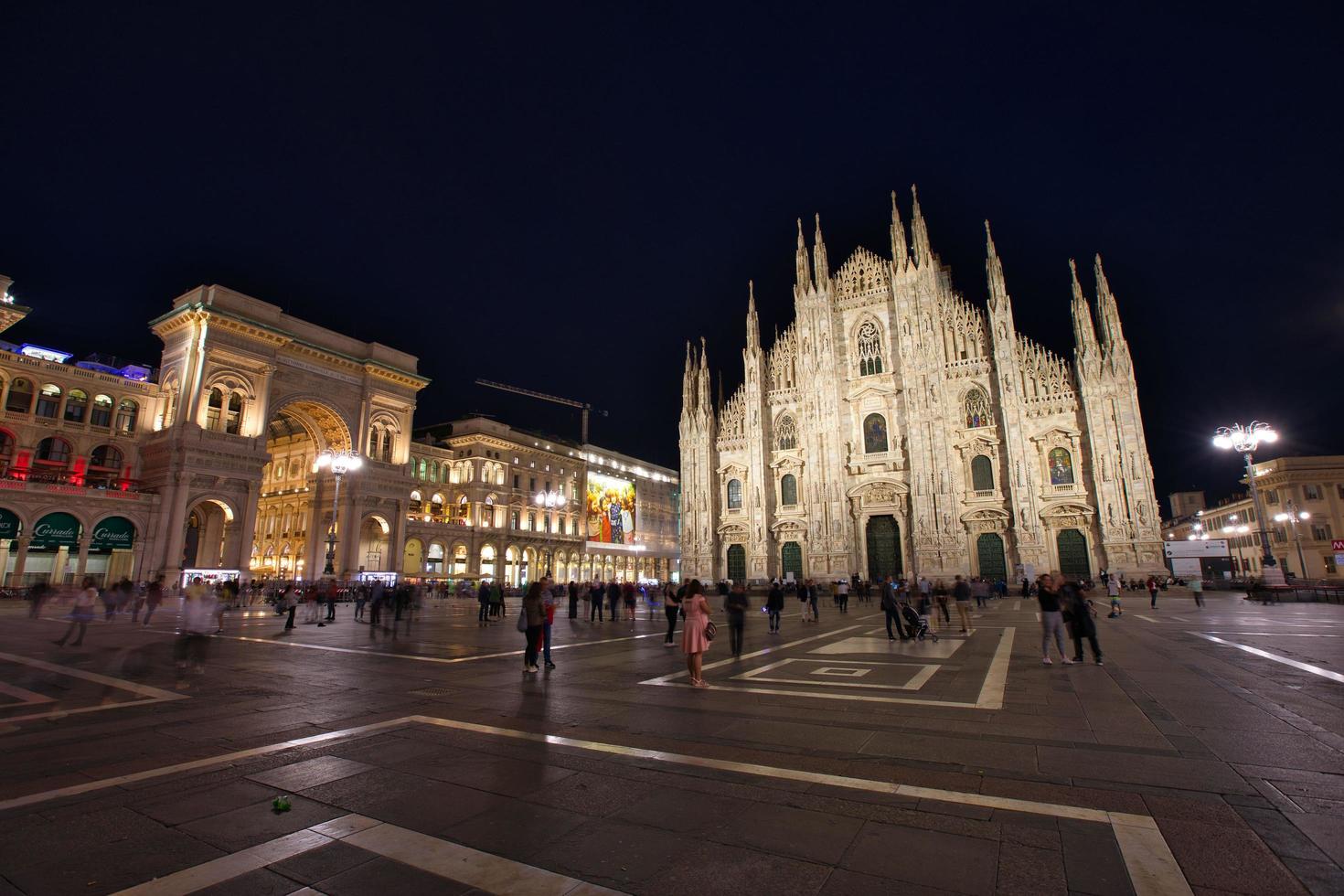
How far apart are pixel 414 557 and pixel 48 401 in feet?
83.2

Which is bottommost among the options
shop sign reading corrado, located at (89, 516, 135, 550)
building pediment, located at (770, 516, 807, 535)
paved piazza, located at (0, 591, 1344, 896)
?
paved piazza, located at (0, 591, 1344, 896)

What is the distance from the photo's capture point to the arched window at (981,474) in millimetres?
38906

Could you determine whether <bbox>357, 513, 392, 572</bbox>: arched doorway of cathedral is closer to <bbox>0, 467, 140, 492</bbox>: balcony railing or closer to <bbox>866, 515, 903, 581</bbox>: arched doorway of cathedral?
<bbox>0, 467, 140, 492</bbox>: balcony railing

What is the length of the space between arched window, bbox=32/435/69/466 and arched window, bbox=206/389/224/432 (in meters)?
7.17

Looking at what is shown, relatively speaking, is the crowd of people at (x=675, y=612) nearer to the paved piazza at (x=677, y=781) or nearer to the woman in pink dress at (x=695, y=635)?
the woman in pink dress at (x=695, y=635)

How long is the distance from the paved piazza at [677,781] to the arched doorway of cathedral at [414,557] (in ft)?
151

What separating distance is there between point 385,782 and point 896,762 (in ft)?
12.2

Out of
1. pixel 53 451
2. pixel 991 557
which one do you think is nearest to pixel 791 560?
pixel 991 557

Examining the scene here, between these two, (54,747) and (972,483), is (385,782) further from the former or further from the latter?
(972,483)

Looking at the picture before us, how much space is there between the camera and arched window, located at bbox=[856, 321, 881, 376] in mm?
43469

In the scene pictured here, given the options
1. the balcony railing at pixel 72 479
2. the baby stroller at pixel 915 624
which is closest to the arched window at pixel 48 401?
the balcony railing at pixel 72 479

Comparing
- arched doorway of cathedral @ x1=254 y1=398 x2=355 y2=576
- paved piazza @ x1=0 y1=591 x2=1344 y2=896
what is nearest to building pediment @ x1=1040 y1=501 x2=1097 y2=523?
paved piazza @ x1=0 y1=591 x2=1344 y2=896

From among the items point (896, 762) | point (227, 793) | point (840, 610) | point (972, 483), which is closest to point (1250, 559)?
point (972, 483)

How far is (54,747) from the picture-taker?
5242 mm
